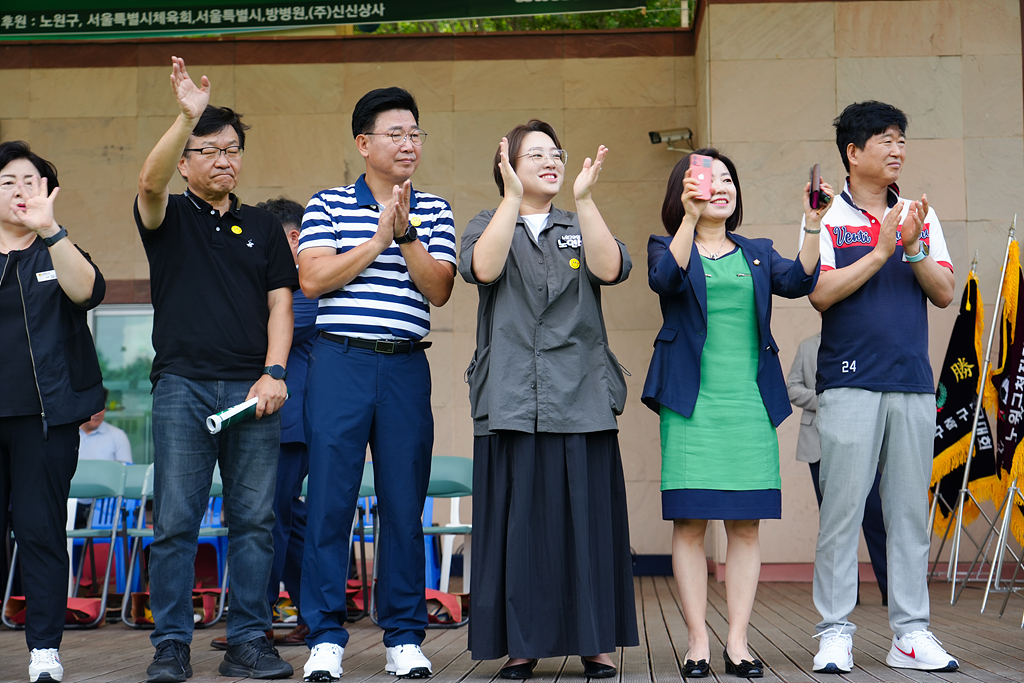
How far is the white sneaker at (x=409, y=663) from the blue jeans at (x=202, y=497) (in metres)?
0.49

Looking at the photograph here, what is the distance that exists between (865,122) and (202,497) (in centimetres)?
268

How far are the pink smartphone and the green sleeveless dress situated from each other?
26 centimetres

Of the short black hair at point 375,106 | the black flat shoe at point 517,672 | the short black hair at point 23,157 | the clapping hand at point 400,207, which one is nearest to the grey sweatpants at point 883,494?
the black flat shoe at point 517,672

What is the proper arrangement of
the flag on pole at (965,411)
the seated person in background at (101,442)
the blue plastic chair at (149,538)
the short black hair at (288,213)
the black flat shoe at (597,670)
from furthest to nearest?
the seated person in background at (101,442)
the flag on pole at (965,411)
the blue plastic chair at (149,538)
the short black hair at (288,213)
the black flat shoe at (597,670)

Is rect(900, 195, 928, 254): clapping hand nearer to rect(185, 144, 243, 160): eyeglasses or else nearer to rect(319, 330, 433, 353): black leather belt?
rect(319, 330, 433, 353): black leather belt

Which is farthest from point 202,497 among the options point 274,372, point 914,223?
point 914,223

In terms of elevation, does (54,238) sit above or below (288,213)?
below

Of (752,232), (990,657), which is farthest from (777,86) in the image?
(990,657)

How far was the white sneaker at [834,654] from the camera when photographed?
312cm

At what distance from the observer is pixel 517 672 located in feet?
10.1

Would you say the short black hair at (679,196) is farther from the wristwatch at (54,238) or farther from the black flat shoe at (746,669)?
the wristwatch at (54,238)

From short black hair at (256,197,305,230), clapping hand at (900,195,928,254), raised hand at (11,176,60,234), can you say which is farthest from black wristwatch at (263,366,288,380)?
clapping hand at (900,195,928,254)

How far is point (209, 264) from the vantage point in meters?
3.31

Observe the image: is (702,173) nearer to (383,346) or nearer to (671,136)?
(383,346)
